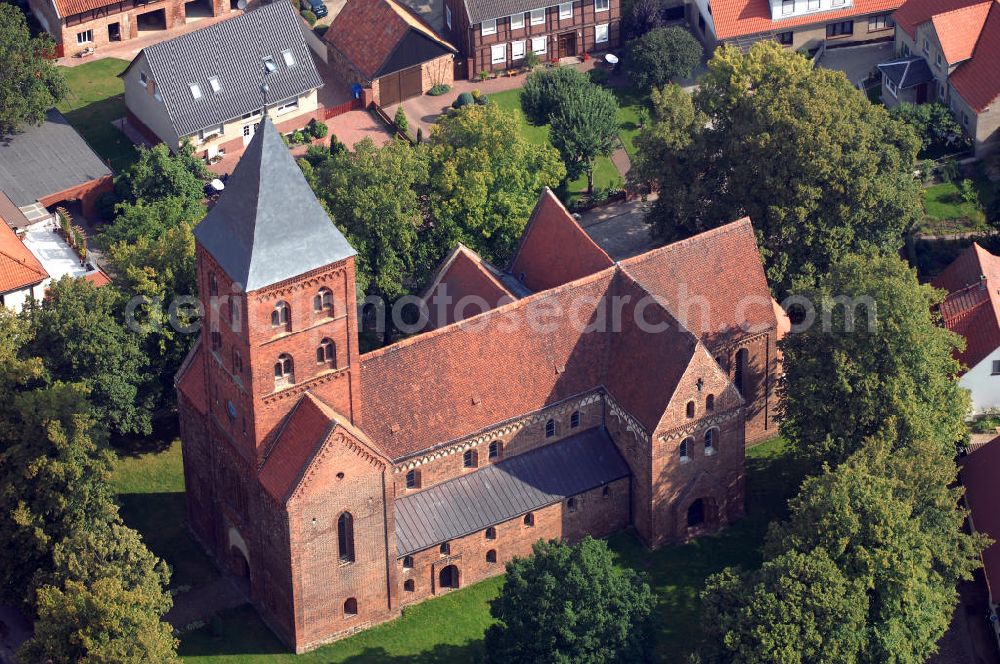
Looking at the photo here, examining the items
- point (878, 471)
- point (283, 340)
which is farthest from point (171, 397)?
point (878, 471)

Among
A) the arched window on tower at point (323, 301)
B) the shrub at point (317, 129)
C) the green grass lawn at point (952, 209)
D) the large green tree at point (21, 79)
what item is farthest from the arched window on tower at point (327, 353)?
the green grass lawn at point (952, 209)

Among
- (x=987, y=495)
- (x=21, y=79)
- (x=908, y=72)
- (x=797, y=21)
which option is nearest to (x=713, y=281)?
(x=987, y=495)

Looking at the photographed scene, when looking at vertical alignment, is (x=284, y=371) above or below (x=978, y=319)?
above

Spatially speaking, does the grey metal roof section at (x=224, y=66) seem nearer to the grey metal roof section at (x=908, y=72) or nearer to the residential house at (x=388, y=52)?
the residential house at (x=388, y=52)

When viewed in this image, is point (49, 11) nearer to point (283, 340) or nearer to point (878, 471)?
point (283, 340)

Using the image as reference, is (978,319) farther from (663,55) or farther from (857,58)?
(663,55)

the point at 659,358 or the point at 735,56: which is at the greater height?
the point at 735,56
